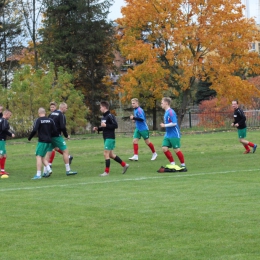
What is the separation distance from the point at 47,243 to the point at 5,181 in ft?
27.5

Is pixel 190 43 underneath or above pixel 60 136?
above

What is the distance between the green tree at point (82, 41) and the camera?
5084 cm

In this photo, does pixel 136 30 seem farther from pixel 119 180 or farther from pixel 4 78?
pixel 119 180

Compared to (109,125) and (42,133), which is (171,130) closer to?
(109,125)

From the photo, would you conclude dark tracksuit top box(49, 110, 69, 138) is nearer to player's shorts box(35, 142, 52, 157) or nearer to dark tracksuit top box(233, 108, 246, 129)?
player's shorts box(35, 142, 52, 157)

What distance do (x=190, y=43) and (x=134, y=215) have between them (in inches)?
1368

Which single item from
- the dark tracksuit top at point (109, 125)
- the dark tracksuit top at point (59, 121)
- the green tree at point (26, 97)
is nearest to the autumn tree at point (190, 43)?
the green tree at point (26, 97)

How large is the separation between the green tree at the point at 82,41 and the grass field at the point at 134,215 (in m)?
34.7

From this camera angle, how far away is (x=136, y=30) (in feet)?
149

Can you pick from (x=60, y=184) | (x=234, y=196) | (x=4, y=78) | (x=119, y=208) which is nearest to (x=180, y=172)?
(x=60, y=184)

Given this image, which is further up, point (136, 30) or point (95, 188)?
point (136, 30)

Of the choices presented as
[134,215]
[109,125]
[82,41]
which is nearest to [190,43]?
[82,41]

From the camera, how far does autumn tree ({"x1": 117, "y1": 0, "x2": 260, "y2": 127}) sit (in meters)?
42.7

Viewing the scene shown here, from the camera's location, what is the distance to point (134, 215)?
9641mm
